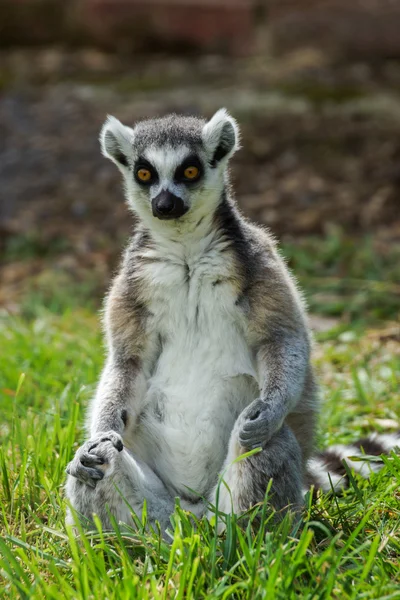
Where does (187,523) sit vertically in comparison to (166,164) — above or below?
below

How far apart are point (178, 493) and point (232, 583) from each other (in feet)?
2.08

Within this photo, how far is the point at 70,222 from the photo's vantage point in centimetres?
851

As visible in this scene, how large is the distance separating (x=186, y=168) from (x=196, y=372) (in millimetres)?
793

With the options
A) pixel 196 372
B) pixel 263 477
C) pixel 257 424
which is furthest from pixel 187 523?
pixel 196 372

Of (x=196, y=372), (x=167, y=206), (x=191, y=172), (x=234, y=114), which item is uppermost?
(x=234, y=114)

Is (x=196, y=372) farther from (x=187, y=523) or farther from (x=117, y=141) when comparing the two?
(x=117, y=141)

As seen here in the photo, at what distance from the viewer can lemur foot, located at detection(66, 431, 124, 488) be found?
304 centimetres

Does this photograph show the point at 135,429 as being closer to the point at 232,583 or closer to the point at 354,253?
the point at 232,583

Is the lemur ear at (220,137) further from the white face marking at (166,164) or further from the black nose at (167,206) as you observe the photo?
the black nose at (167,206)

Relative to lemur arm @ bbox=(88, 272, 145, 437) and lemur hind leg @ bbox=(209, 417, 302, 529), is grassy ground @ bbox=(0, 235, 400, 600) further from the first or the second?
lemur arm @ bbox=(88, 272, 145, 437)

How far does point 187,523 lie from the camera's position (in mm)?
2938

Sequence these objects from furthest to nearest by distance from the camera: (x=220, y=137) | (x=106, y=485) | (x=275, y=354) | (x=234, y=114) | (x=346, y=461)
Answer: (x=234, y=114) < (x=346, y=461) < (x=220, y=137) < (x=275, y=354) < (x=106, y=485)

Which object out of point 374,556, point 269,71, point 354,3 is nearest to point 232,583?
point 374,556

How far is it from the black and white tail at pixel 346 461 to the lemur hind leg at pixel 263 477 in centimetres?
49
